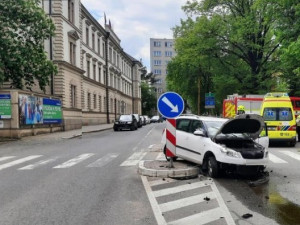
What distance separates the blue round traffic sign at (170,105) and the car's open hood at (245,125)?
126cm

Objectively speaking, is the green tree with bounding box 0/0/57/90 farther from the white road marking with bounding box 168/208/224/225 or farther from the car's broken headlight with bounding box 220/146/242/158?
the white road marking with bounding box 168/208/224/225

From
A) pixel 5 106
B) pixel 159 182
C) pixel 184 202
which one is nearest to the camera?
pixel 184 202

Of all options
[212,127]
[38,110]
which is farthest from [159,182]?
[38,110]

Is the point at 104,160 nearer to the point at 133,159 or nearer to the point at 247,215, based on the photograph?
the point at 133,159

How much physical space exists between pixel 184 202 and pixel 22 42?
2226cm

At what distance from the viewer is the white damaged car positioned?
9218mm

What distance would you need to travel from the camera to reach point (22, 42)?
26391mm

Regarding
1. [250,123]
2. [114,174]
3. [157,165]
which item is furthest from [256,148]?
[114,174]

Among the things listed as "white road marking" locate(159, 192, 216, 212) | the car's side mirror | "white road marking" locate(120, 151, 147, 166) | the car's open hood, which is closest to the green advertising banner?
"white road marking" locate(120, 151, 147, 166)

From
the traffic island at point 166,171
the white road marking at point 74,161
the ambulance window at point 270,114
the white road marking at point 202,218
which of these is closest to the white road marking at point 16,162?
the white road marking at point 74,161

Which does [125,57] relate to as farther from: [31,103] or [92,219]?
[92,219]

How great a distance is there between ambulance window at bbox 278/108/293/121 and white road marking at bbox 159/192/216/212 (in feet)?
39.5

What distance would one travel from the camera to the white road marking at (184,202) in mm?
6758

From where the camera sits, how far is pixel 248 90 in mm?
35000
